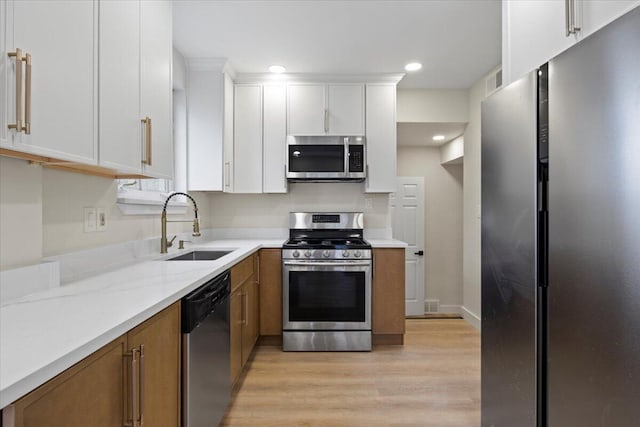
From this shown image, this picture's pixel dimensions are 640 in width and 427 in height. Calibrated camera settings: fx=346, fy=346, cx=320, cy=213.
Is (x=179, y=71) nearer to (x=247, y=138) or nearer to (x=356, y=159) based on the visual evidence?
(x=247, y=138)

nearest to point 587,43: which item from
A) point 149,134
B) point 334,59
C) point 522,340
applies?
point 522,340

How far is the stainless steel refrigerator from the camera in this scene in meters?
0.90

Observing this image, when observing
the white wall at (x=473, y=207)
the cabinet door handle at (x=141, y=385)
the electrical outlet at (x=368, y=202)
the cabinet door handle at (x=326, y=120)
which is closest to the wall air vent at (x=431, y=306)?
the white wall at (x=473, y=207)

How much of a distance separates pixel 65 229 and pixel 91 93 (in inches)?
27.0

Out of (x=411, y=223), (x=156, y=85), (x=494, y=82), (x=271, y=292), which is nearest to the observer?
(x=156, y=85)

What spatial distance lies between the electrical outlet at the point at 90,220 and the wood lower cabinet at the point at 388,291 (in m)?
2.13

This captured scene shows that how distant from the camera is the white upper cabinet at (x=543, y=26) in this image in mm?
1058

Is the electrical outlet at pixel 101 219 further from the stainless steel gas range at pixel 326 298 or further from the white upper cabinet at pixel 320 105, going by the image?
the white upper cabinet at pixel 320 105

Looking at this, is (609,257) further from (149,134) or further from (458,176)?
(458,176)

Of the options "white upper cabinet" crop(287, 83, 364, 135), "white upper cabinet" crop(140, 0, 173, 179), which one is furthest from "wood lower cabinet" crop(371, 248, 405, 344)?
"white upper cabinet" crop(140, 0, 173, 179)

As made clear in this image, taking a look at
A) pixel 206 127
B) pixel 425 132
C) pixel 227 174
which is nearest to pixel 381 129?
pixel 425 132

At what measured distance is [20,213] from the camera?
4.04ft

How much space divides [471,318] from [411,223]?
4.26 ft

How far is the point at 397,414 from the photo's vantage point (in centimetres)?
207
